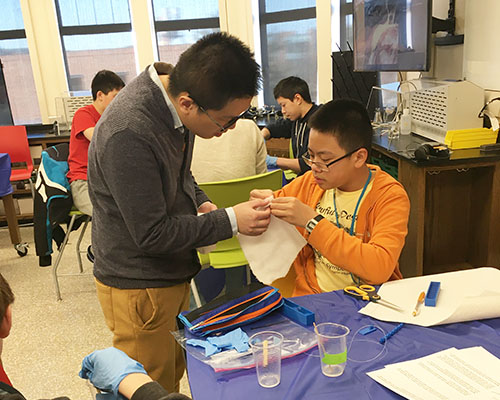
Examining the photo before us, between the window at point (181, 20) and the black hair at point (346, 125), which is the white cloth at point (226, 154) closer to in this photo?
the black hair at point (346, 125)

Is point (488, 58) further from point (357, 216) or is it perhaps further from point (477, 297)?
→ point (477, 297)

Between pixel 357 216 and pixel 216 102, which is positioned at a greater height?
pixel 216 102

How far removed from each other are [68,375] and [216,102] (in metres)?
1.80

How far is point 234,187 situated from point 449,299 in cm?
112

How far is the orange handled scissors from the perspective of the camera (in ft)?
4.05

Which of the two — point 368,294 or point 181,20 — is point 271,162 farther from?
point 181,20

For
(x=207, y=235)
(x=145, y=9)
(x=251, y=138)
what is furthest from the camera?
(x=145, y=9)

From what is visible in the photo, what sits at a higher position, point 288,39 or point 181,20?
point 181,20

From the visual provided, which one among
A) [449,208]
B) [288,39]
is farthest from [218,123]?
[288,39]

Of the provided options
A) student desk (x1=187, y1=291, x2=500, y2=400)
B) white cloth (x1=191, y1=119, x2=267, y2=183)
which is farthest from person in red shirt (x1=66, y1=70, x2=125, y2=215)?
student desk (x1=187, y1=291, x2=500, y2=400)

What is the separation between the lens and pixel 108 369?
2.84 ft

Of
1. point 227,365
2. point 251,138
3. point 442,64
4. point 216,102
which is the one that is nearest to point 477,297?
point 227,365

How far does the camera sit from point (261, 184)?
7.17 feet

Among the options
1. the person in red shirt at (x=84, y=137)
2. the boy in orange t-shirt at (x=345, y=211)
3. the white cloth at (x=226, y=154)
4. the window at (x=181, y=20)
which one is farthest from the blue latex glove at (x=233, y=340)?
the window at (x=181, y=20)
